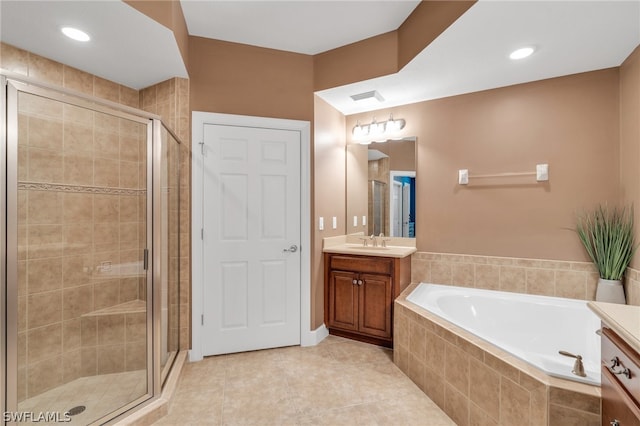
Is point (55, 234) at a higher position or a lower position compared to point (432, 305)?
higher

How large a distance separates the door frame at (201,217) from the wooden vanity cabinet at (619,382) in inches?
79.9

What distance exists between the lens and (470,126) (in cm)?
274

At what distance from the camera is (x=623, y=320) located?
1.04 m

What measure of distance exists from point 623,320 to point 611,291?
59.1 inches

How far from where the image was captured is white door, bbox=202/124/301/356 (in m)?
2.56

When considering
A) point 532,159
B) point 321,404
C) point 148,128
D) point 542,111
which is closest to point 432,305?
point 321,404

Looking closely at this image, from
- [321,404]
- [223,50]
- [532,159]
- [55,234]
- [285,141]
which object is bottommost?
[321,404]

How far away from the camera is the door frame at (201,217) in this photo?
2.50 m

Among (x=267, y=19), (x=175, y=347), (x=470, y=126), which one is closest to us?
(x=267, y=19)

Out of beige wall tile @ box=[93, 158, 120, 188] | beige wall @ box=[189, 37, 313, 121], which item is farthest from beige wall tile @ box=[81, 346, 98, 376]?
beige wall @ box=[189, 37, 313, 121]

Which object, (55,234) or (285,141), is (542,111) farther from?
(55,234)

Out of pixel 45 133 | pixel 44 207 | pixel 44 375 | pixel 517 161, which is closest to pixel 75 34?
pixel 45 133

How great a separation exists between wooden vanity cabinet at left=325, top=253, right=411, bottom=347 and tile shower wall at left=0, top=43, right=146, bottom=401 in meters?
Result: 1.62

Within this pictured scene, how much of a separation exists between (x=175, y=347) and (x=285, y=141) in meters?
1.94
